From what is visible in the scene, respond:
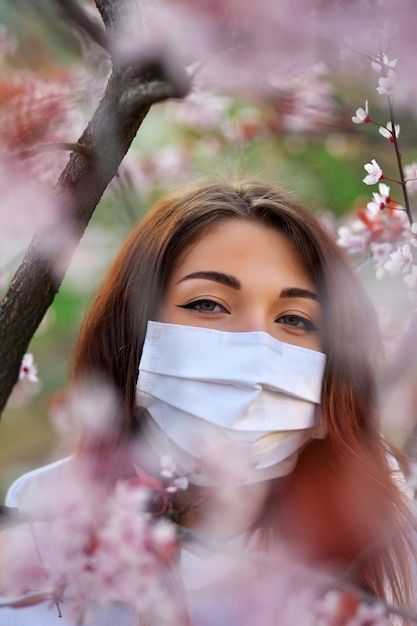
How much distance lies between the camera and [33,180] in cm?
133

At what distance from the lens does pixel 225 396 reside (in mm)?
1203

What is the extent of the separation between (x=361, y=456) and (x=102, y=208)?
1.34 metres

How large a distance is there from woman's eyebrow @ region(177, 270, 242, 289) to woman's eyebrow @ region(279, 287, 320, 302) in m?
0.09

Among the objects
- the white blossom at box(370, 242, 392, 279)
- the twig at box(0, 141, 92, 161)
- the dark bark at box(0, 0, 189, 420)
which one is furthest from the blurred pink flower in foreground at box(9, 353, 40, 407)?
the white blossom at box(370, 242, 392, 279)

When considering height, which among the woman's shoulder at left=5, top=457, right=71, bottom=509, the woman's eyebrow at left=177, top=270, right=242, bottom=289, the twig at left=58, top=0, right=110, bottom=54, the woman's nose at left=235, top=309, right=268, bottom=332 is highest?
the twig at left=58, top=0, right=110, bottom=54

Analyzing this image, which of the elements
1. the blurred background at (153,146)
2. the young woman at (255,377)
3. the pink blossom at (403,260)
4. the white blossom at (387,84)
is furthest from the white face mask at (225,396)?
the white blossom at (387,84)

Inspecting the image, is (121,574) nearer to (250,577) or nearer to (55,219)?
(250,577)

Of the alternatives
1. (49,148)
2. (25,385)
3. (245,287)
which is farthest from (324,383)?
(25,385)

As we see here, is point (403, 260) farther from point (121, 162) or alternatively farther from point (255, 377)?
point (121, 162)

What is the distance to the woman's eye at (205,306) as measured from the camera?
1.25 meters

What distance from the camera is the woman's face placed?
123 centimetres

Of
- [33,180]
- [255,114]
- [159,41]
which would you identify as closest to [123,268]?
[33,180]

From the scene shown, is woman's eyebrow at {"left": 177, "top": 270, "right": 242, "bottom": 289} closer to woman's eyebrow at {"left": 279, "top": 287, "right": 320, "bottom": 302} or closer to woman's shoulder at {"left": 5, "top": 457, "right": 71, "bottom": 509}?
woman's eyebrow at {"left": 279, "top": 287, "right": 320, "bottom": 302}

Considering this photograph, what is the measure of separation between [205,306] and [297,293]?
170 millimetres
